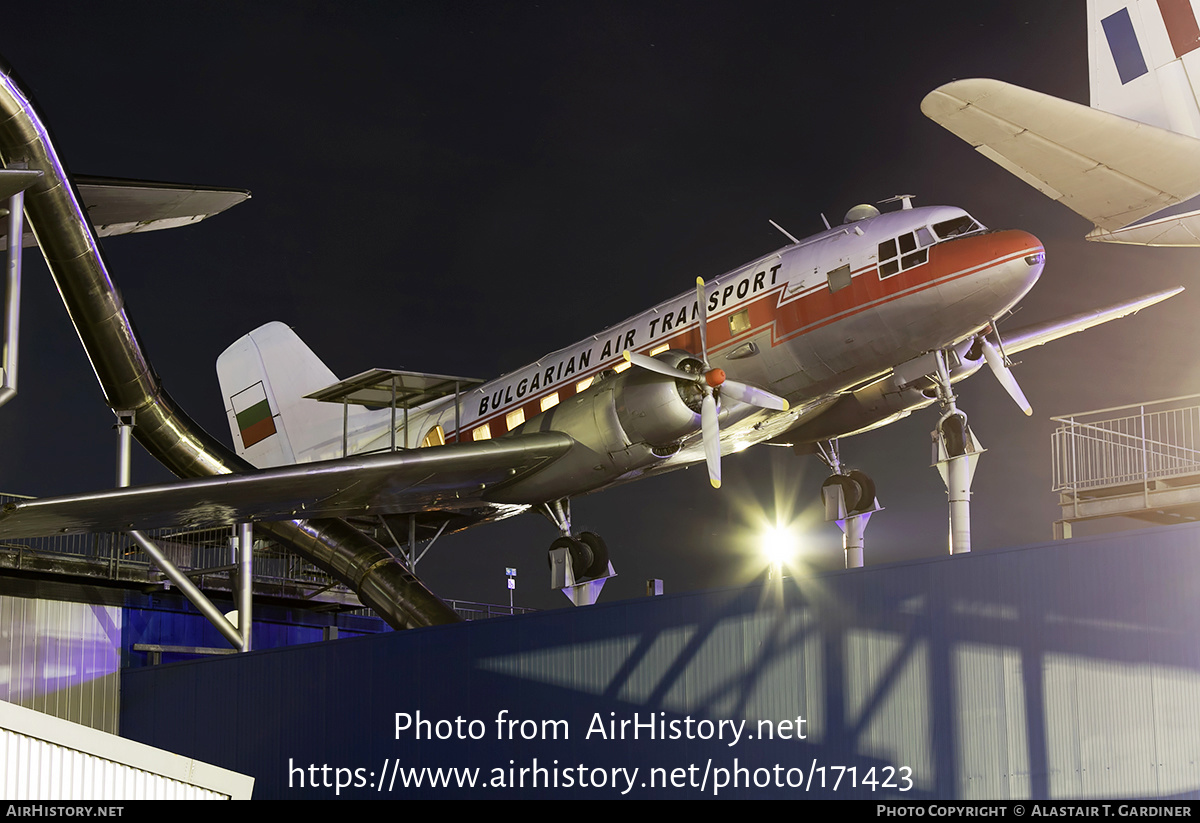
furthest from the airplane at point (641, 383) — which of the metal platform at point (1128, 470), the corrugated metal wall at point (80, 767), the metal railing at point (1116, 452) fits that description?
the corrugated metal wall at point (80, 767)

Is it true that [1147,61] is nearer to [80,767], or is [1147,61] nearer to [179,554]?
[80,767]

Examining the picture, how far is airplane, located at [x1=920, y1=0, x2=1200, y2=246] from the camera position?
1563cm

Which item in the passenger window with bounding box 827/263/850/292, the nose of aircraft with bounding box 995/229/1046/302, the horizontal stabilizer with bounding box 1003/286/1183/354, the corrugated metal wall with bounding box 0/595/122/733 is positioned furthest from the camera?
the corrugated metal wall with bounding box 0/595/122/733

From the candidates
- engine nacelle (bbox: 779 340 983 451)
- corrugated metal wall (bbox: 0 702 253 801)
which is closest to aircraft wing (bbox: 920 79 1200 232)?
engine nacelle (bbox: 779 340 983 451)

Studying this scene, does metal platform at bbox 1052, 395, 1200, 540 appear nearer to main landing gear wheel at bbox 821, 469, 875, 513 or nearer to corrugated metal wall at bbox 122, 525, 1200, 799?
main landing gear wheel at bbox 821, 469, 875, 513

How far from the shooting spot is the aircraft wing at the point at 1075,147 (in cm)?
1552

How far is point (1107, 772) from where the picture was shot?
1334 centimetres

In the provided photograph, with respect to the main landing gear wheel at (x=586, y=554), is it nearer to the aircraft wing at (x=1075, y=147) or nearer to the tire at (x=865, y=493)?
the tire at (x=865, y=493)

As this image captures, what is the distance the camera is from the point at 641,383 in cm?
2106

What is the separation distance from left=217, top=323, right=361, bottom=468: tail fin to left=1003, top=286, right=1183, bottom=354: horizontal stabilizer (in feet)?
58.8

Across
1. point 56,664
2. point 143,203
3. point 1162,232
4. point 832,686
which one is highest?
point 143,203

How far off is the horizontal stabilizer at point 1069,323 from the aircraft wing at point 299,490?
35.4 ft

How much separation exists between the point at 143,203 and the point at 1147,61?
59.7ft

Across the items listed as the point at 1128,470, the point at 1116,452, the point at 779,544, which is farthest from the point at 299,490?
→ the point at 1128,470
